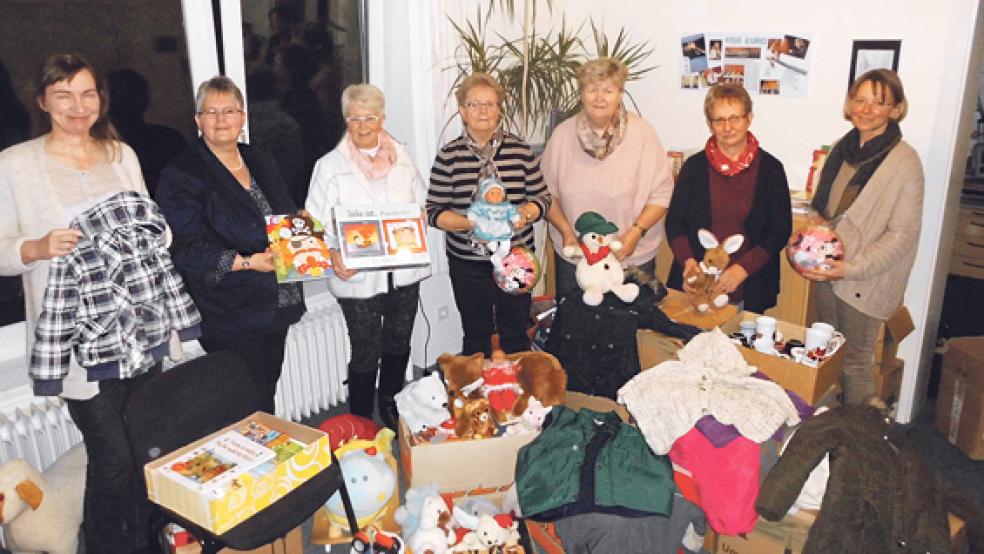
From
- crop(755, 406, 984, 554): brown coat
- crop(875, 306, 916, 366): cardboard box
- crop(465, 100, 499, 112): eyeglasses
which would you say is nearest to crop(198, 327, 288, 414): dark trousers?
crop(465, 100, 499, 112): eyeglasses

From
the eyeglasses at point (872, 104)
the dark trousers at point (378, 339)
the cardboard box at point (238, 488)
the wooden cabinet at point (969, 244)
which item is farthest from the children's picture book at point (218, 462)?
the wooden cabinet at point (969, 244)

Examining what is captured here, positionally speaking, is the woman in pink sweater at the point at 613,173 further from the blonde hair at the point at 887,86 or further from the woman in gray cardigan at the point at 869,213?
the blonde hair at the point at 887,86

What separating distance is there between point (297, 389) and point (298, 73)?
1.47m

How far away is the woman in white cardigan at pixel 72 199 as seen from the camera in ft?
6.90

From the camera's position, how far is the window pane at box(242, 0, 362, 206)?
3.34 metres

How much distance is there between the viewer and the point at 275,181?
2645 millimetres

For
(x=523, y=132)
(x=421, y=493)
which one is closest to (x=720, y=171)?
(x=523, y=132)

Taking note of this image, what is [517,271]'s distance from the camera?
297 cm

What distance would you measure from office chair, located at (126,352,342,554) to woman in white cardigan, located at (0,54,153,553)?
0.14 m

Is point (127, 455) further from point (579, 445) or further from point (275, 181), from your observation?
point (579, 445)

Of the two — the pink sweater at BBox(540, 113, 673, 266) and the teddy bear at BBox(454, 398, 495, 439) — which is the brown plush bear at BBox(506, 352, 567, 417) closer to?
the teddy bear at BBox(454, 398, 495, 439)

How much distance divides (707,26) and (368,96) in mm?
2024

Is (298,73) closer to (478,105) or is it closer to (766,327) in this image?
(478,105)

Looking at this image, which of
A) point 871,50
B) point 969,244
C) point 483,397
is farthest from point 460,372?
point 969,244
